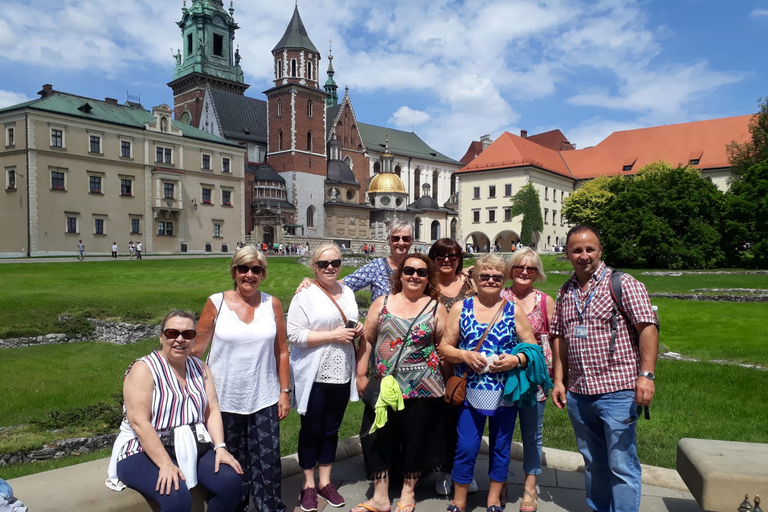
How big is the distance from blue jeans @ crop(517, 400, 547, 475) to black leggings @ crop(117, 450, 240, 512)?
2.22 m

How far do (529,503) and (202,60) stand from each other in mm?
73510

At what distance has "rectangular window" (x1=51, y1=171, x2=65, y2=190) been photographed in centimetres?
4419

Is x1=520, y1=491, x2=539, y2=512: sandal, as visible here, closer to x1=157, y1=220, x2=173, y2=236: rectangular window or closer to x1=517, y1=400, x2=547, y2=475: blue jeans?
x1=517, y1=400, x2=547, y2=475: blue jeans

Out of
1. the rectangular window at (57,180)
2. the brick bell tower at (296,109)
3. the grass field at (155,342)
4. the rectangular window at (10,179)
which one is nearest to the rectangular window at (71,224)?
the rectangular window at (57,180)

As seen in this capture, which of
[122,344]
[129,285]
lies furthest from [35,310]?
[129,285]

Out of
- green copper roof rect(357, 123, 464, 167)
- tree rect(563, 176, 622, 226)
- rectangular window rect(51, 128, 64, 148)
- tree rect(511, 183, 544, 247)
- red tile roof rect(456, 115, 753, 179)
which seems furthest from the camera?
green copper roof rect(357, 123, 464, 167)

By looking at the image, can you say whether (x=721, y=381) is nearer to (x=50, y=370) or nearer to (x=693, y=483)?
(x=693, y=483)

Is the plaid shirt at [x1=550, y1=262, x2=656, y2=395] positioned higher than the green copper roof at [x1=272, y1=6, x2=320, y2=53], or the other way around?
the green copper roof at [x1=272, y1=6, x2=320, y2=53]

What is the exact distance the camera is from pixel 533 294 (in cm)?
484

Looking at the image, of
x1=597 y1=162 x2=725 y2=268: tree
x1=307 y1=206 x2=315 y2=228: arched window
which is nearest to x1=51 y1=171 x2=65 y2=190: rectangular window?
x1=307 y1=206 x2=315 y2=228: arched window

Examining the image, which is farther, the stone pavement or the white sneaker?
the white sneaker

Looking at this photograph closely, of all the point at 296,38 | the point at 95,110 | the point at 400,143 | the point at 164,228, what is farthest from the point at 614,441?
the point at 400,143

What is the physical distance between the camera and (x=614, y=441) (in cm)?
385

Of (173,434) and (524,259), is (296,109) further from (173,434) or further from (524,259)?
(173,434)
